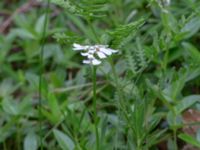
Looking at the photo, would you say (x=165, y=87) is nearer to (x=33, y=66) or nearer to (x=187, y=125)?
(x=187, y=125)

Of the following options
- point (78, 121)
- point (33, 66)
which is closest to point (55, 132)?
point (78, 121)

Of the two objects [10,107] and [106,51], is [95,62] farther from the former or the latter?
[10,107]

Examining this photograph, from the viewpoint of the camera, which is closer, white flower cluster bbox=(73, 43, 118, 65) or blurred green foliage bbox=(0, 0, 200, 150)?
white flower cluster bbox=(73, 43, 118, 65)

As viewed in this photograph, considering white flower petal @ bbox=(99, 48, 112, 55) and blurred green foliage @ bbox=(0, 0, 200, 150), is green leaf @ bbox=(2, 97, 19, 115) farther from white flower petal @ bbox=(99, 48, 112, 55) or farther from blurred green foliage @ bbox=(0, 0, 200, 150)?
white flower petal @ bbox=(99, 48, 112, 55)

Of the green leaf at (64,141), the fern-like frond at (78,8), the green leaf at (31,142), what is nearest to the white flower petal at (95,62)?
the fern-like frond at (78,8)

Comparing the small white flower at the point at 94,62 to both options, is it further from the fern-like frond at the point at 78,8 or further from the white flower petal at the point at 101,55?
the fern-like frond at the point at 78,8

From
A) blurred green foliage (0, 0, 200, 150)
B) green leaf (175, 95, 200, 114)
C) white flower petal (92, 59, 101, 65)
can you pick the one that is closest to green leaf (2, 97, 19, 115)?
blurred green foliage (0, 0, 200, 150)

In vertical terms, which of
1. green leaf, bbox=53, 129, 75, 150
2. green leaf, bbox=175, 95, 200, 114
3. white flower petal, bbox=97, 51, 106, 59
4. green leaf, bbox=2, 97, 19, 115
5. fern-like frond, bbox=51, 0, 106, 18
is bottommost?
green leaf, bbox=53, 129, 75, 150
